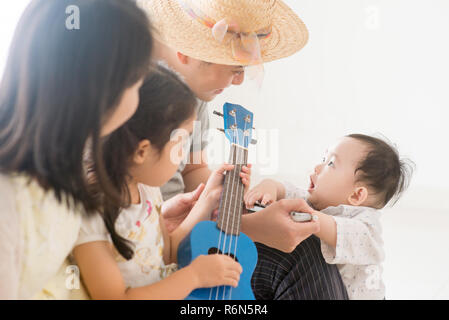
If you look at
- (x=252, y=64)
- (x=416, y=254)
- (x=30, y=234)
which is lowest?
(x=416, y=254)

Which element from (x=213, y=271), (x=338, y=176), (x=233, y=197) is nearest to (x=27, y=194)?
(x=213, y=271)

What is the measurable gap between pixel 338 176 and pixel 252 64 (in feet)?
1.17

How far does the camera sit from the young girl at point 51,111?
0.67 meters

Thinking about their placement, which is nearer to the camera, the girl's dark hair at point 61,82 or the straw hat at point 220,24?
the girl's dark hair at point 61,82

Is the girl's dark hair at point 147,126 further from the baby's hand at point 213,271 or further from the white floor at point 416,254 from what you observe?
the white floor at point 416,254

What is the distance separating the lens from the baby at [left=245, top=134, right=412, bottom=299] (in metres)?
1.06

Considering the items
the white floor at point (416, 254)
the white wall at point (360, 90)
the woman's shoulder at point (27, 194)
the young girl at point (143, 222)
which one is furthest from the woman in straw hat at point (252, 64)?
the white wall at point (360, 90)

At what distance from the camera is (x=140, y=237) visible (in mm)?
859

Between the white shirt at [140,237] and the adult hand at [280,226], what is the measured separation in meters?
0.22

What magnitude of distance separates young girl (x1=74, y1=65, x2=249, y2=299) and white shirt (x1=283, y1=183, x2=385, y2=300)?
281 millimetres

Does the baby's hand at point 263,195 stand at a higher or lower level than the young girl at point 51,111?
lower

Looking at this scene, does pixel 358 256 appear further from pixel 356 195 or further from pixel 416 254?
pixel 416 254

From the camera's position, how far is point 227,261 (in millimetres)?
855
